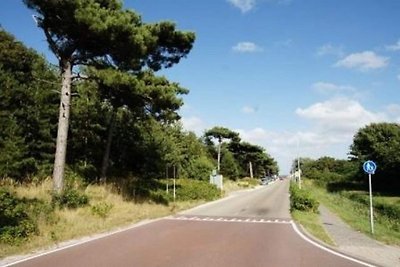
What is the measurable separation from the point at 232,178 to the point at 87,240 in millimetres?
77779

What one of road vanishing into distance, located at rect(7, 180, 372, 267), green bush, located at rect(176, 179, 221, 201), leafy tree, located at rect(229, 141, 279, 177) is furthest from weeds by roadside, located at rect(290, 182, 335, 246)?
leafy tree, located at rect(229, 141, 279, 177)

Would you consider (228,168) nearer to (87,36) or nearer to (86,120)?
(86,120)

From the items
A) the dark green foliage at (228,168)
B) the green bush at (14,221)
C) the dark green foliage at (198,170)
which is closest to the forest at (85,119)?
the green bush at (14,221)

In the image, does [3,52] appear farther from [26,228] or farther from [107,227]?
[26,228]

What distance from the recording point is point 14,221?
569 inches

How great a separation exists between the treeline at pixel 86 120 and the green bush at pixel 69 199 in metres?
5.22

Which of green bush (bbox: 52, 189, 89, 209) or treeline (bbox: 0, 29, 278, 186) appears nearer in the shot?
green bush (bbox: 52, 189, 89, 209)

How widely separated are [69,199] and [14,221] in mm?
6560

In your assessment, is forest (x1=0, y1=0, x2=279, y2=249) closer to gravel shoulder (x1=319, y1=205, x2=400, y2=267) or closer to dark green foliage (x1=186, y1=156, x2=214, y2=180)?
gravel shoulder (x1=319, y1=205, x2=400, y2=267)

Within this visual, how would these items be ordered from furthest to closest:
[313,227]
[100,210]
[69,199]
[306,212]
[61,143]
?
[306,212] < [61,143] < [69,199] < [100,210] < [313,227]

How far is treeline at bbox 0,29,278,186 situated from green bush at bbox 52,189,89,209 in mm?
5223

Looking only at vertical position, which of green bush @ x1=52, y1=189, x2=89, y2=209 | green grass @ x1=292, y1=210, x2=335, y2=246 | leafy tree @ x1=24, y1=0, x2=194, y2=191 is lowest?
green grass @ x1=292, y1=210, x2=335, y2=246

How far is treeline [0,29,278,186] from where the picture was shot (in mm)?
24797

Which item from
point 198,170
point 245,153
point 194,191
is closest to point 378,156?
point 198,170
